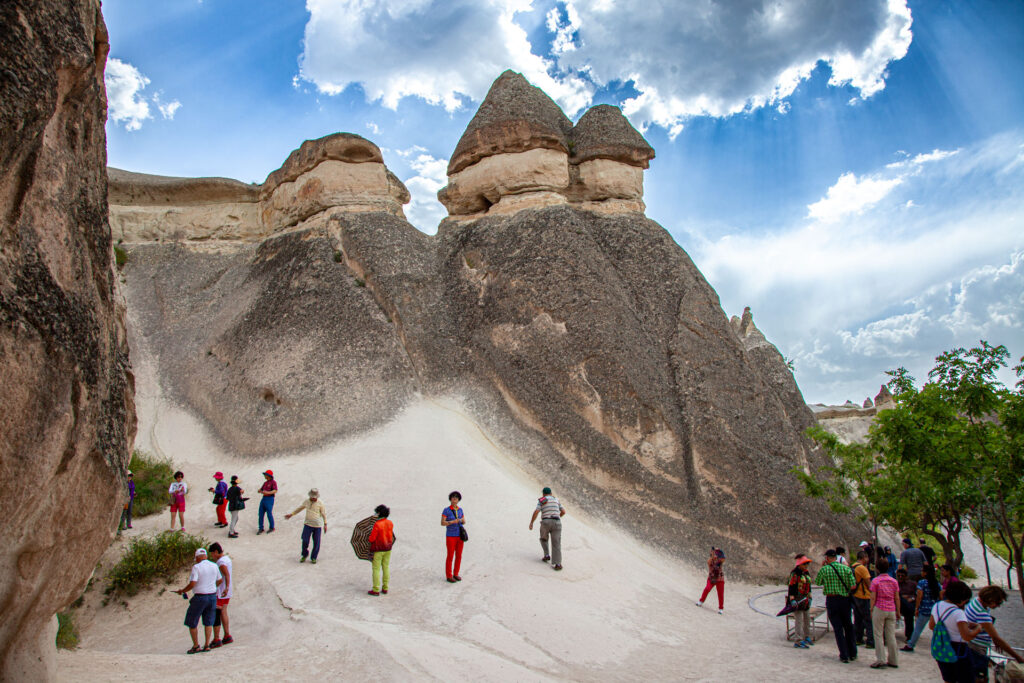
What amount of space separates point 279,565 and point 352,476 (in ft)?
11.3

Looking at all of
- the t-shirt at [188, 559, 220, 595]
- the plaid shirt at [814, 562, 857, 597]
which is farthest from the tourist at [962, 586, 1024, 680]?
the t-shirt at [188, 559, 220, 595]

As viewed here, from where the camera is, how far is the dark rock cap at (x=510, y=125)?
66.4ft

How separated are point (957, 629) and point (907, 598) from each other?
3.85m

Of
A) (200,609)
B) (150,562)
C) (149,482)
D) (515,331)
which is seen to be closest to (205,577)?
(200,609)

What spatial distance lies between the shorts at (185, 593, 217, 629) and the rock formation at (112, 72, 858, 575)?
7.54m

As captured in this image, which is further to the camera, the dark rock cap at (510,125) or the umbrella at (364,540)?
the dark rock cap at (510,125)

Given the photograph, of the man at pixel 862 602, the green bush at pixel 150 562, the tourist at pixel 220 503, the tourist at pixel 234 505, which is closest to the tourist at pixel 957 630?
the man at pixel 862 602

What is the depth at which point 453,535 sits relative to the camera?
953 cm

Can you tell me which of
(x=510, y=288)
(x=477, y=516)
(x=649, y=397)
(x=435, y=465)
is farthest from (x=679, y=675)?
(x=510, y=288)

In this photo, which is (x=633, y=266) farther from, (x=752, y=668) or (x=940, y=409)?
(x=752, y=668)

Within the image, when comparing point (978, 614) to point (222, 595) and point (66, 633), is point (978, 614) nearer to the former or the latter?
point (222, 595)

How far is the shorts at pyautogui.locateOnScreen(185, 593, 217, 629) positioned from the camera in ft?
23.9

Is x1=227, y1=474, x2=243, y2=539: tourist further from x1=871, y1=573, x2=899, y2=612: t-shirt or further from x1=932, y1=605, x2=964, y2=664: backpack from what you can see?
x1=932, y1=605, x2=964, y2=664: backpack

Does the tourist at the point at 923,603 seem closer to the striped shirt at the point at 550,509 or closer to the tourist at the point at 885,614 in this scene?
the tourist at the point at 885,614
